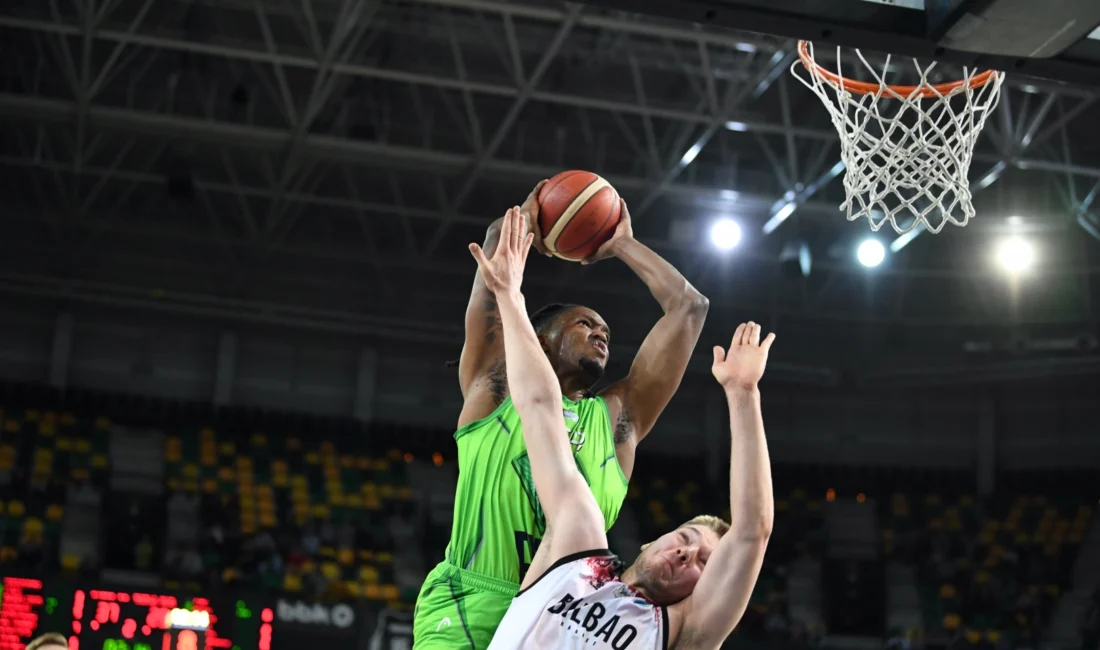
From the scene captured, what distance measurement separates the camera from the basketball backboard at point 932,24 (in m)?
4.22

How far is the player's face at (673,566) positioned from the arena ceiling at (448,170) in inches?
439

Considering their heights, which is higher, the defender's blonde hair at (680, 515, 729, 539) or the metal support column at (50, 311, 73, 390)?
the metal support column at (50, 311, 73, 390)

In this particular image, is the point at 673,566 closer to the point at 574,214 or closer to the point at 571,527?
the point at 571,527

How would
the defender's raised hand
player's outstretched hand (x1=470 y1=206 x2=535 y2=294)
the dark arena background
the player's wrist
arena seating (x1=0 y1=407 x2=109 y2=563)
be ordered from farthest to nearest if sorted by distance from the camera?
arena seating (x1=0 y1=407 x2=109 y2=563), the dark arena background, the defender's raised hand, player's outstretched hand (x1=470 y1=206 x2=535 y2=294), the player's wrist

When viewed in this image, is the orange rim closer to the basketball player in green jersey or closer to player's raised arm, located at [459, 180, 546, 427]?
the basketball player in green jersey

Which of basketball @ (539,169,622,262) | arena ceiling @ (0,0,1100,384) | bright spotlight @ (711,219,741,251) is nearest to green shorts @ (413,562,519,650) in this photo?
basketball @ (539,169,622,262)

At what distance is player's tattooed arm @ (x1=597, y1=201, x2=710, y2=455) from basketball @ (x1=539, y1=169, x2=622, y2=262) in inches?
7.1

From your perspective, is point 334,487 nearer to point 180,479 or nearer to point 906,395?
point 180,479

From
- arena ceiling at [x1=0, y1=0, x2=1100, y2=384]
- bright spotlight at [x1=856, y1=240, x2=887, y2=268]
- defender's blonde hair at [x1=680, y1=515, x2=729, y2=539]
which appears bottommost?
defender's blonde hair at [x1=680, y1=515, x2=729, y2=539]

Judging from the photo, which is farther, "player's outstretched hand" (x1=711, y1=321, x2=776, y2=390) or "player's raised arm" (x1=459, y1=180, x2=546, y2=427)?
"player's raised arm" (x1=459, y1=180, x2=546, y2=427)

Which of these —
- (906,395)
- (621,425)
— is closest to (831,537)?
(906,395)

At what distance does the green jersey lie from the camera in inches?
155

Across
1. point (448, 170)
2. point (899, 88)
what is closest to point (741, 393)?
point (899, 88)

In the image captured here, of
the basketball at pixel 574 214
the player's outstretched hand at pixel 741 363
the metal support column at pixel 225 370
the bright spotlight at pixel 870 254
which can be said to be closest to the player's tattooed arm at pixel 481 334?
the basketball at pixel 574 214
